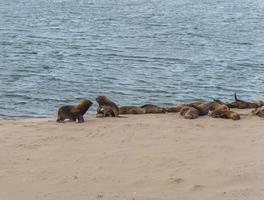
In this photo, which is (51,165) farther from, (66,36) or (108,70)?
(66,36)

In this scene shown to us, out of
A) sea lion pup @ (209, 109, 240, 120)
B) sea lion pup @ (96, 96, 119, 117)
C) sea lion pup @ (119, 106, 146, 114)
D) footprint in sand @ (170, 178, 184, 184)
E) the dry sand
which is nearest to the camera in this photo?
the dry sand

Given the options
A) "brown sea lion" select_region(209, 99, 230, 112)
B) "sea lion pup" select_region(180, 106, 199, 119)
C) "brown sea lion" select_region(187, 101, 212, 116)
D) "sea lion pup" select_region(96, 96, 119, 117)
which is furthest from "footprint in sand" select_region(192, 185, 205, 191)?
"brown sea lion" select_region(209, 99, 230, 112)

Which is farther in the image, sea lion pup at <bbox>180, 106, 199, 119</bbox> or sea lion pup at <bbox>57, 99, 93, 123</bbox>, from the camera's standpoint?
sea lion pup at <bbox>180, 106, 199, 119</bbox>

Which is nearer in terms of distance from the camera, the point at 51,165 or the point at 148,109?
the point at 51,165

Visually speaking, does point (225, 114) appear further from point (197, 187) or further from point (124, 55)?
point (124, 55)

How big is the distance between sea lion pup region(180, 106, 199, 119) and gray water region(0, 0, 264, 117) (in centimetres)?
259

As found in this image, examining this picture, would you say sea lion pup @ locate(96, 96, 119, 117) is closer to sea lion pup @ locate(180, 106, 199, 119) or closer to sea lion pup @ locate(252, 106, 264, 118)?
sea lion pup @ locate(180, 106, 199, 119)

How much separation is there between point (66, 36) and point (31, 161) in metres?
18.8

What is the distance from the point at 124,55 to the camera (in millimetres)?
22938

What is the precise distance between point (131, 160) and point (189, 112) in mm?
3841

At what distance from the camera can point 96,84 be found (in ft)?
58.4

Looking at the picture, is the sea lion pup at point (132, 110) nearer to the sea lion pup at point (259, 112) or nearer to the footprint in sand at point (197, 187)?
the sea lion pup at point (259, 112)

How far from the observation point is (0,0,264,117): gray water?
16.8 m

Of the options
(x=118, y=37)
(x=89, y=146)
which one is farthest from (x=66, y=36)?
(x=89, y=146)
